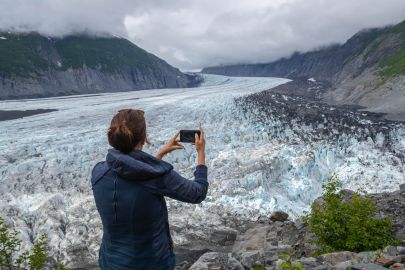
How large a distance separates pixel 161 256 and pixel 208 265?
4.86m

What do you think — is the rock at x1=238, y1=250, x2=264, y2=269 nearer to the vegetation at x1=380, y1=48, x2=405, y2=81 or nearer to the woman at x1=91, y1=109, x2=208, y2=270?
the woman at x1=91, y1=109, x2=208, y2=270

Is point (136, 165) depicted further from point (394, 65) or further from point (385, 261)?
point (394, 65)

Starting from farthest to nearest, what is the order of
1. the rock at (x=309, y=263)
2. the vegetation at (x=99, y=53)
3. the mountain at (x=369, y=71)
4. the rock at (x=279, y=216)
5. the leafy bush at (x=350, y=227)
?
the vegetation at (x=99, y=53)
the mountain at (x=369, y=71)
the rock at (x=279, y=216)
the leafy bush at (x=350, y=227)
the rock at (x=309, y=263)

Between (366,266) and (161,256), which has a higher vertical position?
(161,256)

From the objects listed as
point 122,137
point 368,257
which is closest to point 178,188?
point 122,137

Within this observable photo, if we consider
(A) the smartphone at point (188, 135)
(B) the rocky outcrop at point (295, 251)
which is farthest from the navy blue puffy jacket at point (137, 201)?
(B) the rocky outcrop at point (295, 251)

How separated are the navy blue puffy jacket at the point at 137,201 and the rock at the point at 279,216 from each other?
47.3 feet

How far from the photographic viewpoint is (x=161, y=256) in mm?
3510

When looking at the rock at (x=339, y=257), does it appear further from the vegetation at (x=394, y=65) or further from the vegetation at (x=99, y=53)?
the vegetation at (x=99, y=53)

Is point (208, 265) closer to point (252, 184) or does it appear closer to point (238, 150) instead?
point (252, 184)

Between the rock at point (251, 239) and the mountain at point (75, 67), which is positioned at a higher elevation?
the mountain at point (75, 67)

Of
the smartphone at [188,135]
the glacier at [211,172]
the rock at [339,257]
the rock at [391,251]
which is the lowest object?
the glacier at [211,172]

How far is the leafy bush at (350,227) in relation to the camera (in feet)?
32.6

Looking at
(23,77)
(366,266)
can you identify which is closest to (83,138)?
(366,266)
